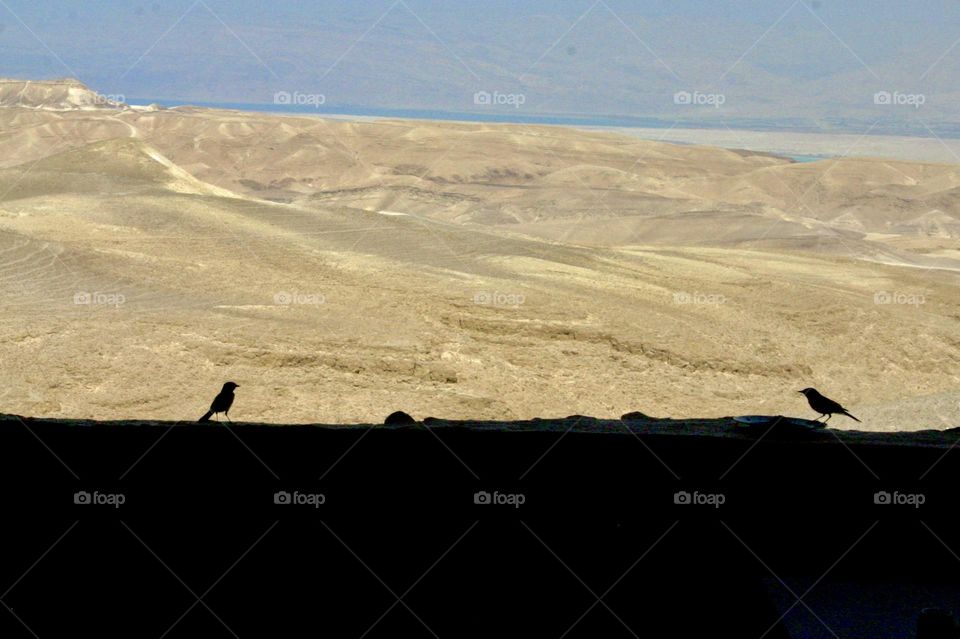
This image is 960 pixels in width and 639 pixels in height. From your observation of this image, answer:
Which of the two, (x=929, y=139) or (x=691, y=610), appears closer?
(x=691, y=610)

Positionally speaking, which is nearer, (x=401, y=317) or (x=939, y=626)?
(x=939, y=626)

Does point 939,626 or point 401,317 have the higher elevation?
point 401,317

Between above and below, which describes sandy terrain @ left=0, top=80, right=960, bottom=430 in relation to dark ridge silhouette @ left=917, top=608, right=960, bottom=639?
above

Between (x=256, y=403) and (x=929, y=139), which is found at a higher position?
(x=929, y=139)

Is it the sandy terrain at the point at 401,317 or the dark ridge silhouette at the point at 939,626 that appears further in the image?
the sandy terrain at the point at 401,317

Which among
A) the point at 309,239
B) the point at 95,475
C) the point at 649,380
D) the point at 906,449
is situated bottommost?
the point at 95,475

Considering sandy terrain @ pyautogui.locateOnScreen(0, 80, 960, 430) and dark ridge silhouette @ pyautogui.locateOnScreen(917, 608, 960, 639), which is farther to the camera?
sandy terrain @ pyautogui.locateOnScreen(0, 80, 960, 430)

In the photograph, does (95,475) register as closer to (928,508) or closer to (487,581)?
(487,581)

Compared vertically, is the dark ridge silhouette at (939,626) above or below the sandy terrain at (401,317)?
below

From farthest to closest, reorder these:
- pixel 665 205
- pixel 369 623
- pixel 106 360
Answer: pixel 665 205
pixel 106 360
pixel 369 623

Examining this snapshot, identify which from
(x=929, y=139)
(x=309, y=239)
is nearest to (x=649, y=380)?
(x=309, y=239)

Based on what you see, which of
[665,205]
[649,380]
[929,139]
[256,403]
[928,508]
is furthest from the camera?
[929,139]
